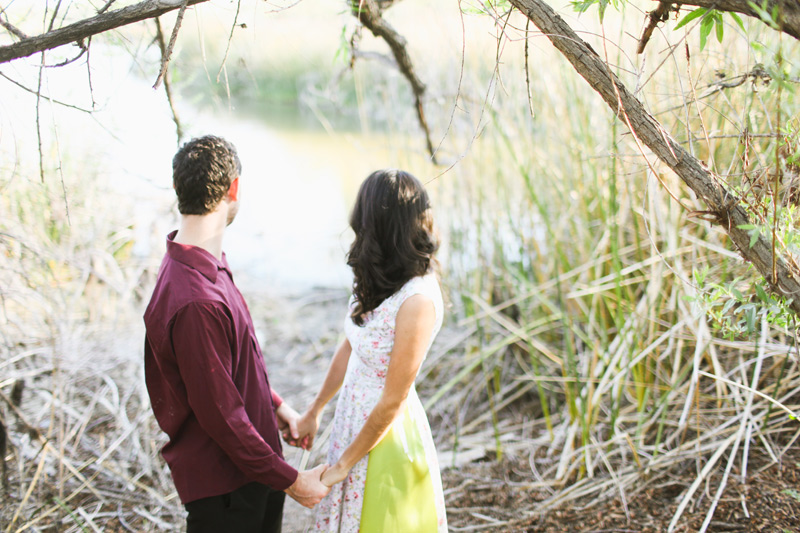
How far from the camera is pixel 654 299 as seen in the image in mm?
2719

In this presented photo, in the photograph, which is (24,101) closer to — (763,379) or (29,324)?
(29,324)

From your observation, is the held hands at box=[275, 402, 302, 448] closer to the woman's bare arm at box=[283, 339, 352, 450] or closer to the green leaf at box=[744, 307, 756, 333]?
the woman's bare arm at box=[283, 339, 352, 450]

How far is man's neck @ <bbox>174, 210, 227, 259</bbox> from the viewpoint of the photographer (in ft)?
5.26

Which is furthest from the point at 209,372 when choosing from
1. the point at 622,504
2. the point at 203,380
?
the point at 622,504

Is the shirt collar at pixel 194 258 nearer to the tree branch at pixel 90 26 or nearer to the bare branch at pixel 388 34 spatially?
the tree branch at pixel 90 26

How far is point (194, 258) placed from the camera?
154 centimetres

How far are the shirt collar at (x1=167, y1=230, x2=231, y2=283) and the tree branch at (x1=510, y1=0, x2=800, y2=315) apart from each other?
3.24 feet

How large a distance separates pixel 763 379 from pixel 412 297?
181cm

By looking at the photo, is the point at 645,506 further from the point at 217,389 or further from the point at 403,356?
the point at 217,389

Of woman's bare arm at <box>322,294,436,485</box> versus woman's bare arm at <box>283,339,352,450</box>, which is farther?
woman's bare arm at <box>283,339,352,450</box>

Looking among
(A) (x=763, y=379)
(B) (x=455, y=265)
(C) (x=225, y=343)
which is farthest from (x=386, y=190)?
(B) (x=455, y=265)

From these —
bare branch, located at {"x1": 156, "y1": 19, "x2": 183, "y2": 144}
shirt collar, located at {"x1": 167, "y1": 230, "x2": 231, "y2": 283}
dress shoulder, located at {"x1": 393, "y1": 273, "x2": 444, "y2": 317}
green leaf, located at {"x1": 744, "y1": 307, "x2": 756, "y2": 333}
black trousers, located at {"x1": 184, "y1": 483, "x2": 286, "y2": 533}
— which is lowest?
black trousers, located at {"x1": 184, "y1": 483, "x2": 286, "y2": 533}

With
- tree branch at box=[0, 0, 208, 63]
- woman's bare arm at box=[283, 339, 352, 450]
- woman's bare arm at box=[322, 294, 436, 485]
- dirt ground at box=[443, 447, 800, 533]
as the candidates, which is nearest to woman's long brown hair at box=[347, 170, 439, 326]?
woman's bare arm at box=[322, 294, 436, 485]

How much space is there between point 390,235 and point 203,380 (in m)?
0.63
